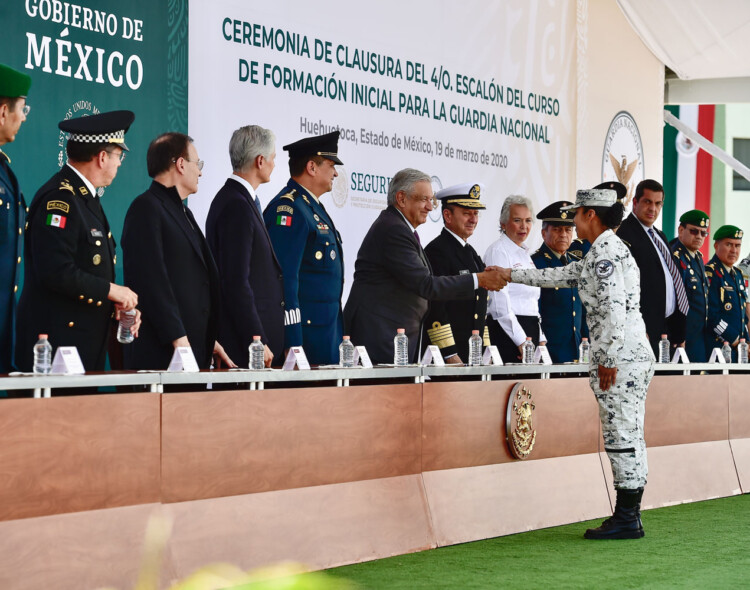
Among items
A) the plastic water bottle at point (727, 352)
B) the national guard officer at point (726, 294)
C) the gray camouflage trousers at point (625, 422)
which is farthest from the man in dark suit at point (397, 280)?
the national guard officer at point (726, 294)

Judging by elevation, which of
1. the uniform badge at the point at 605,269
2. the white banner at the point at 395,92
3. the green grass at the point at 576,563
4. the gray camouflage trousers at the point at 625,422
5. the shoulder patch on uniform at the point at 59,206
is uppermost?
the white banner at the point at 395,92

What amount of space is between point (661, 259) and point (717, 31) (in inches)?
129

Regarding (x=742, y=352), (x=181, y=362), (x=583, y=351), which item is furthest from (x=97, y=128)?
(x=742, y=352)

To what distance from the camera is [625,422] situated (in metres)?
5.01

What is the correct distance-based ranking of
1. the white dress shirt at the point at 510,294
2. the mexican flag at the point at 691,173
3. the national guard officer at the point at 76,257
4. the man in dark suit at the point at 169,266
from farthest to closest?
the mexican flag at the point at 691,173 → the white dress shirt at the point at 510,294 → the man in dark suit at the point at 169,266 → the national guard officer at the point at 76,257

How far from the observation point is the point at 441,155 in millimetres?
7688

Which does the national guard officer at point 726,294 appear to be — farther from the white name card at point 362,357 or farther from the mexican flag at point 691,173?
the mexican flag at point 691,173

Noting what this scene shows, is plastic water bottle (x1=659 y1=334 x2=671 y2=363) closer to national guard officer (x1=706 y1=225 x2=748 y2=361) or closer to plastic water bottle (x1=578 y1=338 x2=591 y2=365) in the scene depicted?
plastic water bottle (x1=578 y1=338 x2=591 y2=365)

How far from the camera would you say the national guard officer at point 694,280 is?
7.56 m

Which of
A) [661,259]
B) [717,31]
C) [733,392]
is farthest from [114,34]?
[717,31]

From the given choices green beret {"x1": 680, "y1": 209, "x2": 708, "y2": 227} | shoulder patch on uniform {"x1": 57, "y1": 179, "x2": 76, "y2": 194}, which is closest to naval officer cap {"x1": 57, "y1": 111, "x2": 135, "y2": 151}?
shoulder patch on uniform {"x1": 57, "y1": 179, "x2": 76, "y2": 194}

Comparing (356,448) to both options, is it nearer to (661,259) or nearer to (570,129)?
(661,259)

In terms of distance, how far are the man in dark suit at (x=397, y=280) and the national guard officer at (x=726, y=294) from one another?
3.01 metres

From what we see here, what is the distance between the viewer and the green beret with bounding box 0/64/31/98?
362 cm
